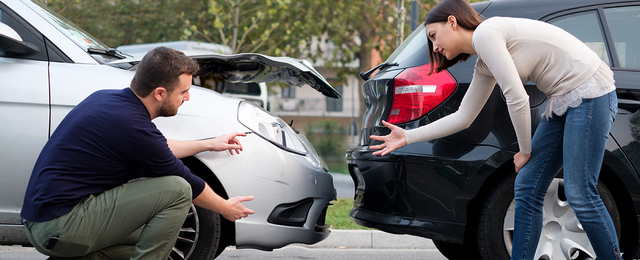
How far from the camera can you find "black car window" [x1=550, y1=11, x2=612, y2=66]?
2826mm

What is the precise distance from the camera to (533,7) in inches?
112

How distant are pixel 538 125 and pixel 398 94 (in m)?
0.70

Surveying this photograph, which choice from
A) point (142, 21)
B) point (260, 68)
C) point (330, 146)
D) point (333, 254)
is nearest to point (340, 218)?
point (333, 254)

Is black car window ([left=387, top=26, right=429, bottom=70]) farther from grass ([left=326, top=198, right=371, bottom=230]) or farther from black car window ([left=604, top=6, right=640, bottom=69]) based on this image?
grass ([left=326, top=198, right=371, bottom=230])

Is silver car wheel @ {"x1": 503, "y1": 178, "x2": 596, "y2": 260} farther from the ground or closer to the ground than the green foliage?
farther from the ground

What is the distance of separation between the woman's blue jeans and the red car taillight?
538 mm

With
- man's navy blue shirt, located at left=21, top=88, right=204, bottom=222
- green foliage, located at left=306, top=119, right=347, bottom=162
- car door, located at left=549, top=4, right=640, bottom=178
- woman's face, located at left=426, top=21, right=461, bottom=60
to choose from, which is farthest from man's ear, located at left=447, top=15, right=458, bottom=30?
green foliage, located at left=306, top=119, right=347, bottom=162

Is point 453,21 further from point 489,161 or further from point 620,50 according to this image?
point 620,50

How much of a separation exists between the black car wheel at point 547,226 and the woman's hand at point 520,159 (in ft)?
0.76

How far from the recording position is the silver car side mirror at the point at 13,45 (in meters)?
2.60

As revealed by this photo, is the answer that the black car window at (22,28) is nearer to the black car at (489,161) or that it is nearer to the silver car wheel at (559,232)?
the black car at (489,161)

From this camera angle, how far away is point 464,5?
2.36 meters

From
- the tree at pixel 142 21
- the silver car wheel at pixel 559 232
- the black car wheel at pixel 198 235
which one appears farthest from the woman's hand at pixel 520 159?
the tree at pixel 142 21

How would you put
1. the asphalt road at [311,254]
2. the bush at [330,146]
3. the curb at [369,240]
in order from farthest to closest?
the bush at [330,146]
the curb at [369,240]
the asphalt road at [311,254]
